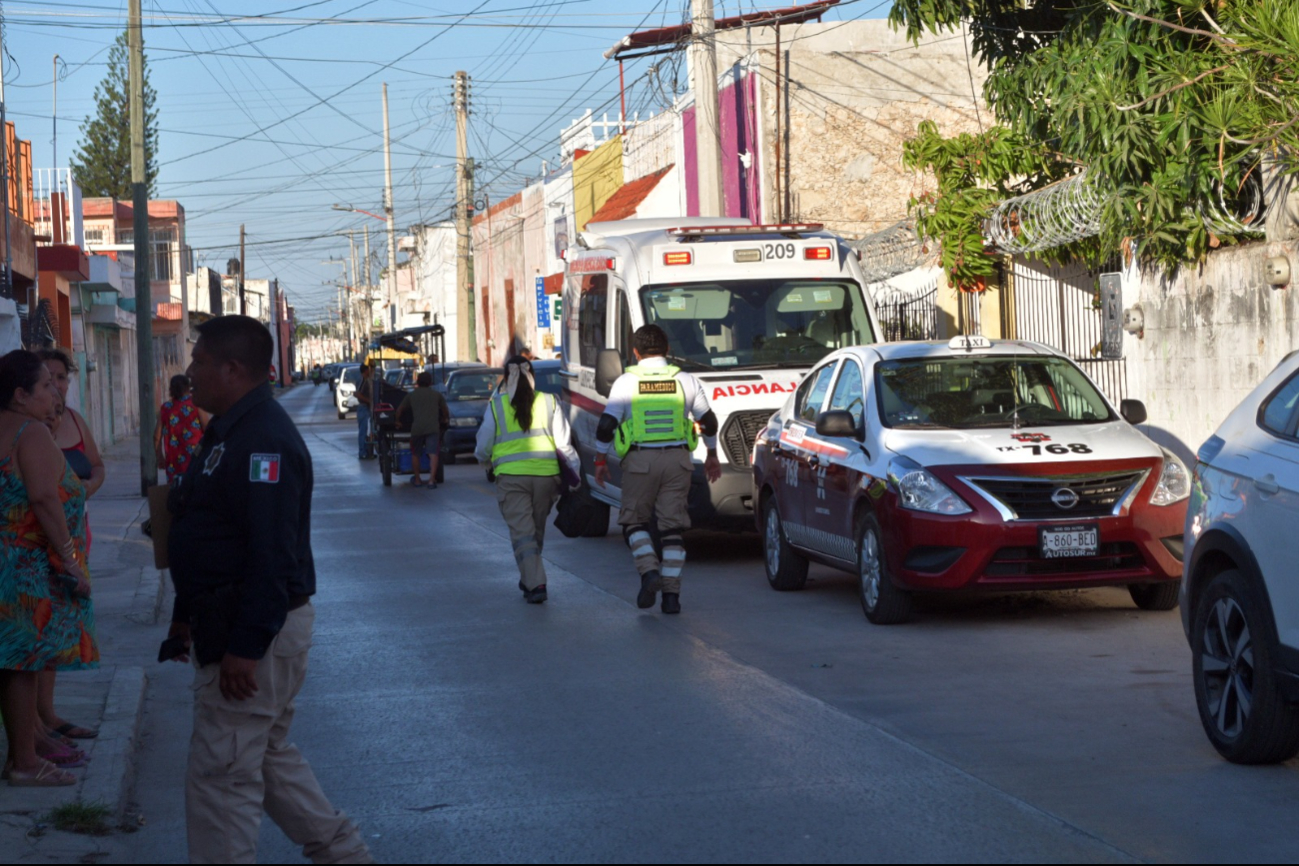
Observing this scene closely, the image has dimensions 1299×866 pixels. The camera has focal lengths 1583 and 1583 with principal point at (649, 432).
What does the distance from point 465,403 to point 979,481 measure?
2140cm

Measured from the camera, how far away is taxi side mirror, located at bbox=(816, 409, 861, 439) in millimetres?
10633

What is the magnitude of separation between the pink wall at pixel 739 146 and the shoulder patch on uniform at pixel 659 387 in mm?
18704

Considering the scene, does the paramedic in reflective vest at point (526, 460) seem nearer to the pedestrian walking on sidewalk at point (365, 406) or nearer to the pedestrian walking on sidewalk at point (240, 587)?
the pedestrian walking on sidewalk at point (240, 587)

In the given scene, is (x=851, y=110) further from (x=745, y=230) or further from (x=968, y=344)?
(x=968, y=344)

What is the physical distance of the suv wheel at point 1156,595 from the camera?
10.3 metres

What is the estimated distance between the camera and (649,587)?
11.0m

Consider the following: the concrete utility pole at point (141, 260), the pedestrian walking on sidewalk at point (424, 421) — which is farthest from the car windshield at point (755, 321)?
the concrete utility pole at point (141, 260)

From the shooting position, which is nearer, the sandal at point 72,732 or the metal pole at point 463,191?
the sandal at point 72,732

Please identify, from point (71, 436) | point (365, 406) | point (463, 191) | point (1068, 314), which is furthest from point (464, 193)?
point (71, 436)

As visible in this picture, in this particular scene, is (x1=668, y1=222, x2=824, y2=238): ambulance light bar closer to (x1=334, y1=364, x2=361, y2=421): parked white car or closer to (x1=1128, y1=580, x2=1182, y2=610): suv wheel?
(x1=1128, y1=580, x2=1182, y2=610): suv wheel

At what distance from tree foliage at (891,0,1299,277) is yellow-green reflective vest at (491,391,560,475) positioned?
467 centimetres

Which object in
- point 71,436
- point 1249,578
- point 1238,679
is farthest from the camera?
point 71,436

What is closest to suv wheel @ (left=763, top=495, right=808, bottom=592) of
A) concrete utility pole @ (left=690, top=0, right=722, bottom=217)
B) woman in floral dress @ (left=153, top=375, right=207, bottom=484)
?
woman in floral dress @ (left=153, top=375, right=207, bottom=484)

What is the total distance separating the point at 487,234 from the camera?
6669 cm
